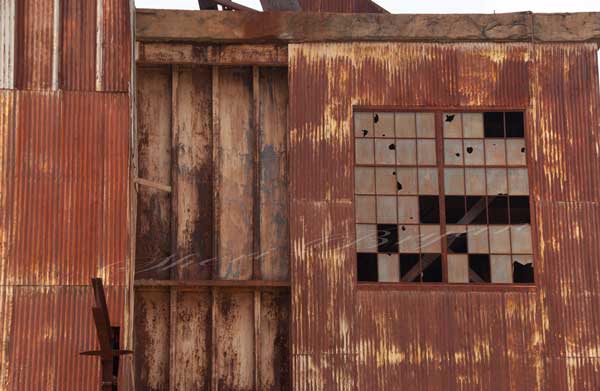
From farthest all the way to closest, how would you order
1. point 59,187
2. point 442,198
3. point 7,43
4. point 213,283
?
point 442,198
point 213,283
point 7,43
point 59,187

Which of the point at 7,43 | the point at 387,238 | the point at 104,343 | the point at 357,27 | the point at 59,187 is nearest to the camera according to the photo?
the point at 104,343

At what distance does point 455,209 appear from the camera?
14.0m

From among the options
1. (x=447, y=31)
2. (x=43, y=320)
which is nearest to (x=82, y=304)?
(x=43, y=320)

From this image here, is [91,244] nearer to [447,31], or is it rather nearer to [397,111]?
[397,111]

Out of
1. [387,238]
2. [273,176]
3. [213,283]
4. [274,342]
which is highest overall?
[273,176]

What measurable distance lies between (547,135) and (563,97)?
0.69 metres

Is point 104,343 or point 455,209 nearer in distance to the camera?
point 104,343

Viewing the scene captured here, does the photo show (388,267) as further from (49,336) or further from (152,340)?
(49,336)

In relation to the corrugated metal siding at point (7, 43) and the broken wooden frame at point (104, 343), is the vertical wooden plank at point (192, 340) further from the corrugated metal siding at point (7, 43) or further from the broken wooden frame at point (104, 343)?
the corrugated metal siding at point (7, 43)

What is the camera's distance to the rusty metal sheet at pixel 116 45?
1308cm

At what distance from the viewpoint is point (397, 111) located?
14.2m

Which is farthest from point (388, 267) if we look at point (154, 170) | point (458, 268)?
point (154, 170)

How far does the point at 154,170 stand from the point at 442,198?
4593 mm

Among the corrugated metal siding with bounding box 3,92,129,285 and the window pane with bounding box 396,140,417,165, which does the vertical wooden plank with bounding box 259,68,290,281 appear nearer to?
the window pane with bounding box 396,140,417,165
